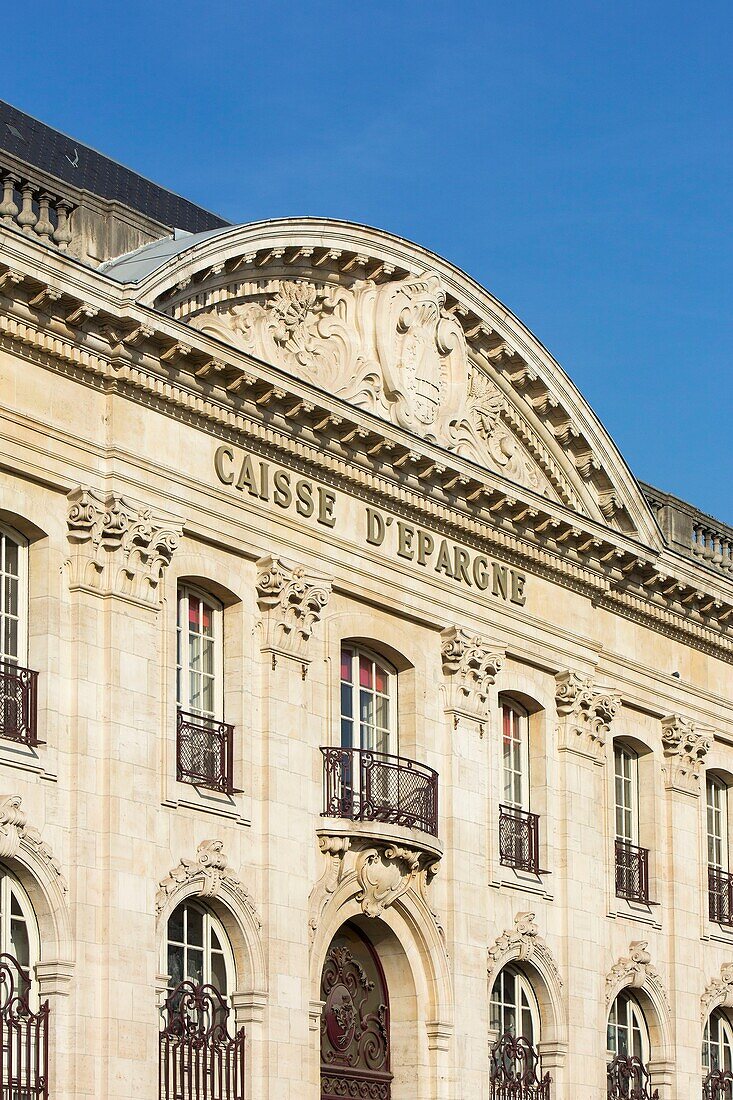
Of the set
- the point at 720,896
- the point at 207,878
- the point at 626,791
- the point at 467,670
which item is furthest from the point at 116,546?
the point at 720,896

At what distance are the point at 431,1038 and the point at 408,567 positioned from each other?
5.80 meters

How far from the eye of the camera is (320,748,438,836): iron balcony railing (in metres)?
27.7

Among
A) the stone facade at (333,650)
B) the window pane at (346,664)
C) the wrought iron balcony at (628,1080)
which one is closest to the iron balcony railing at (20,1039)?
the stone facade at (333,650)

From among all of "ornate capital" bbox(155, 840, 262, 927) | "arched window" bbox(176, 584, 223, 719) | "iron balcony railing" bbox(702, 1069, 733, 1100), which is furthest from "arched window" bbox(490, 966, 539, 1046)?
"arched window" bbox(176, 584, 223, 719)

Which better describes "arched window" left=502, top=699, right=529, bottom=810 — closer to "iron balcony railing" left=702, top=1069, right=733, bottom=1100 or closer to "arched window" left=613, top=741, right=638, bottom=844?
"arched window" left=613, top=741, right=638, bottom=844

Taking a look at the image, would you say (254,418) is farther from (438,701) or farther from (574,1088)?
(574,1088)

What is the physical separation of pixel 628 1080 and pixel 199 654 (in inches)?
391

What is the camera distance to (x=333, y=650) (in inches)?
1113

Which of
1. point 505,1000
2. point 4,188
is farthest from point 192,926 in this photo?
point 4,188

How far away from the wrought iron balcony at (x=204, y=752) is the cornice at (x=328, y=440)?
3.34 metres

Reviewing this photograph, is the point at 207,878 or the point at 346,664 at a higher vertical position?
the point at 346,664

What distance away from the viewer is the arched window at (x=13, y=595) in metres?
24.5

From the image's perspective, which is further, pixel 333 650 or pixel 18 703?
pixel 333 650

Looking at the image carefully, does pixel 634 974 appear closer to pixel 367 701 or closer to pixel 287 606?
pixel 367 701
